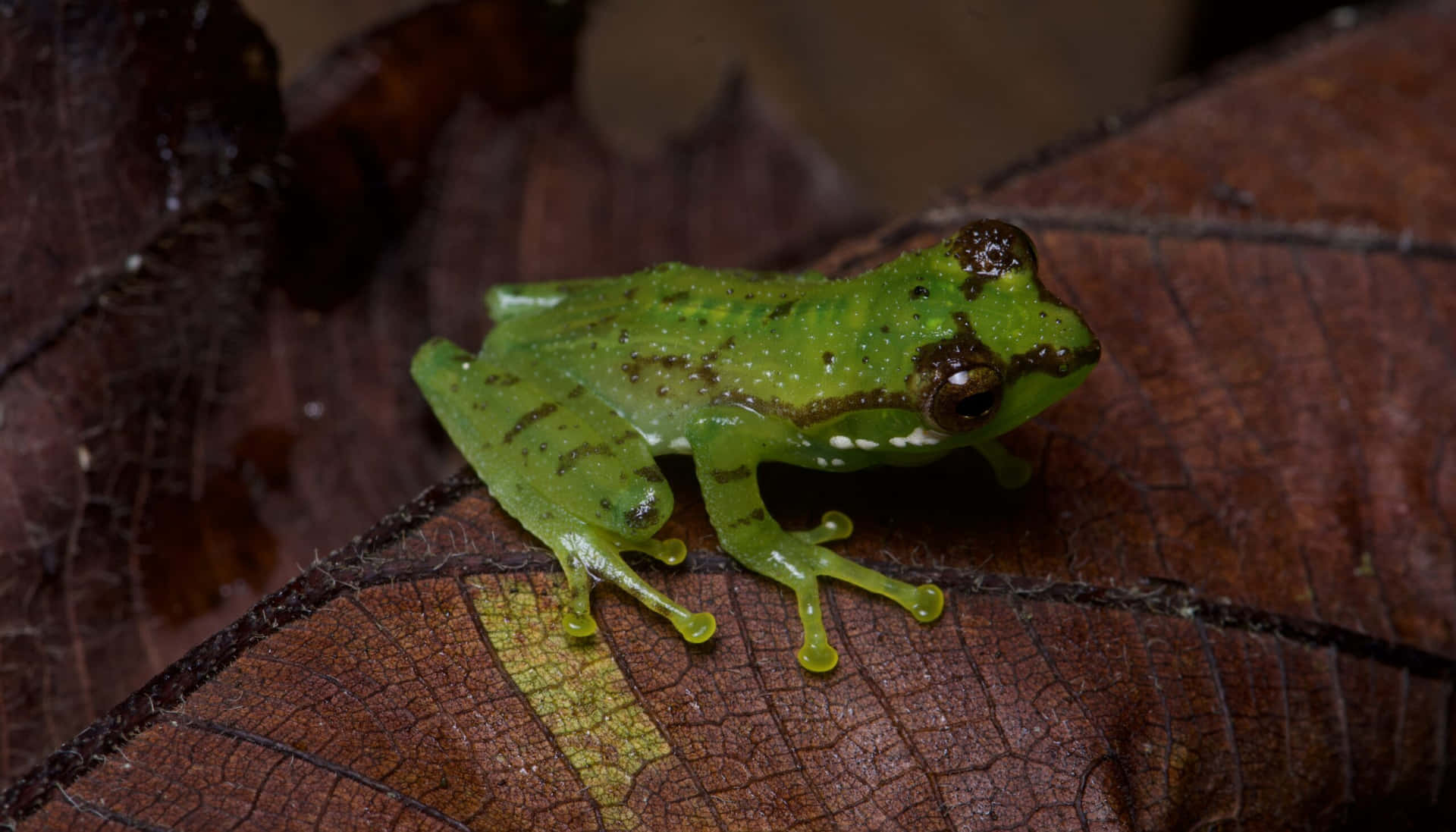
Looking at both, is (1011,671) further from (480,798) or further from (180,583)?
(180,583)

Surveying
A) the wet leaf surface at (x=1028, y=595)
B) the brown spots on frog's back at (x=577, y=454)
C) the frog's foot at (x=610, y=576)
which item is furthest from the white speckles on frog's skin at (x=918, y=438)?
the brown spots on frog's back at (x=577, y=454)

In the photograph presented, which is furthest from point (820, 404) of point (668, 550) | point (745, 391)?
point (668, 550)

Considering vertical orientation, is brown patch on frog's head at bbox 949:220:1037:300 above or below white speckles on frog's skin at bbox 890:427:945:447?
above

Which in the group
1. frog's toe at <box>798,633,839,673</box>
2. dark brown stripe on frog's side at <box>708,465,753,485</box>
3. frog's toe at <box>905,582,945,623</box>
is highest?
dark brown stripe on frog's side at <box>708,465,753,485</box>

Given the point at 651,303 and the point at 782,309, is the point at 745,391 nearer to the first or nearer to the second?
the point at 782,309

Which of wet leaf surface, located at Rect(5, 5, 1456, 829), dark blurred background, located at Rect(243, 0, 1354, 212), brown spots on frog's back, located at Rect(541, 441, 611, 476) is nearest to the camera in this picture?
wet leaf surface, located at Rect(5, 5, 1456, 829)

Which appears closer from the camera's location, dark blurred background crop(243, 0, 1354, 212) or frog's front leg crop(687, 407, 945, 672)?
frog's front leg crop(687, 407, 945, 672)

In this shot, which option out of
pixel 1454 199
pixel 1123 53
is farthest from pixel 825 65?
pixel 1454 199

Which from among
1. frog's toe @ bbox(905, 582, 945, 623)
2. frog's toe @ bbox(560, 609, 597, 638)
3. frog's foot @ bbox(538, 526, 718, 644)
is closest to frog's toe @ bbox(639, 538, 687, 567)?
frog's foot @ bbox(538, 526, 718, 644)

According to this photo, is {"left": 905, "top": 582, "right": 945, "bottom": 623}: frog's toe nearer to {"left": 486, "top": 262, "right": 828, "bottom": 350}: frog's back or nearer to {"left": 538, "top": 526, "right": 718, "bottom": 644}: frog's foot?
{"left": 538, "top": 526, "right": 718, "bottom": 644}: frog's foot
